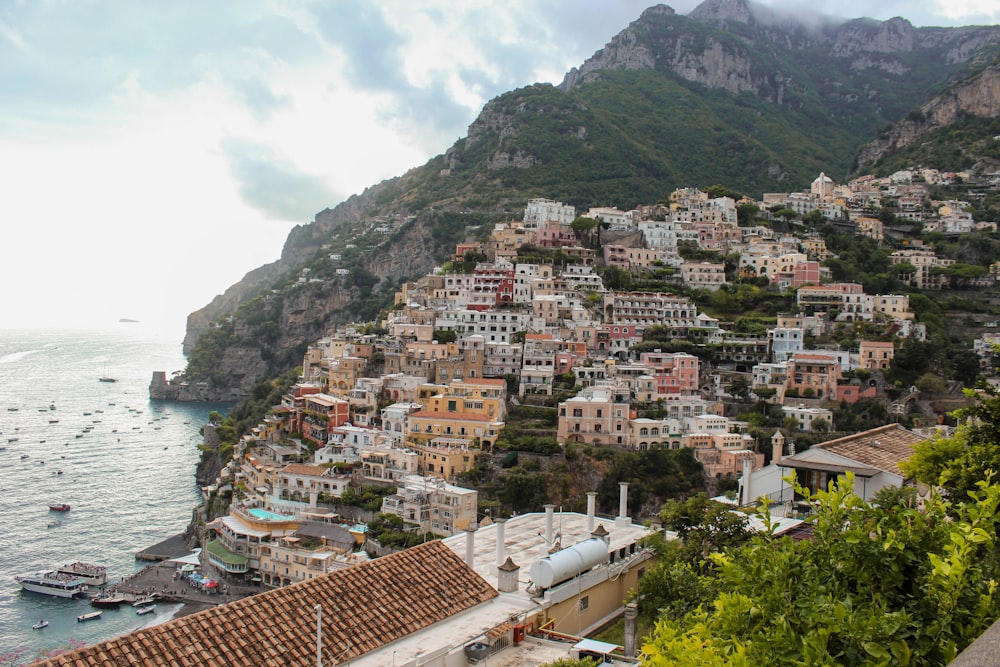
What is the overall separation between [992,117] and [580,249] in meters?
62.4

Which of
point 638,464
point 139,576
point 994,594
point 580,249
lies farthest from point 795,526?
point 580,249

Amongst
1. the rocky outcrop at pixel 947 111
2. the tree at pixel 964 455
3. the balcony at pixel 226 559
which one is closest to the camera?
the tree at pixel 964 455

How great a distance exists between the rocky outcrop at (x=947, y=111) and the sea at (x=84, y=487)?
83.5 m

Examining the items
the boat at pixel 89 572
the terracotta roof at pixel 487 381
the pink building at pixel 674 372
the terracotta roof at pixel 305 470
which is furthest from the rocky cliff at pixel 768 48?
the boat at pixel 89 572

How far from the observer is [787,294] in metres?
57.8

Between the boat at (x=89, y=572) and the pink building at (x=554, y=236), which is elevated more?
the pink building at (x=554, y=236)

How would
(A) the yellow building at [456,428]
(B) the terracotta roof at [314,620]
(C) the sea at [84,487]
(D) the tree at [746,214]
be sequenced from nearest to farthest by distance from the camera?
(B) the terracotta roof at [314,620], (C) the sea at [84,487], (A) the yellow building at [456,428], (D) the tree at [746,214]

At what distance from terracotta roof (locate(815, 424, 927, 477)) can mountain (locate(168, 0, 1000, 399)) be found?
73783mm

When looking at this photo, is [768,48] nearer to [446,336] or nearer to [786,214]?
[786,214]

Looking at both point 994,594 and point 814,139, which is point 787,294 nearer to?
point 994,594

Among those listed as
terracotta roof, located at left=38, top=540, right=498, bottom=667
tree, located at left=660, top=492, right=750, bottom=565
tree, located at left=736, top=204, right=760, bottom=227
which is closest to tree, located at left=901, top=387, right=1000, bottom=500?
tree, located at left=660, top=492, right=750, bottom=565

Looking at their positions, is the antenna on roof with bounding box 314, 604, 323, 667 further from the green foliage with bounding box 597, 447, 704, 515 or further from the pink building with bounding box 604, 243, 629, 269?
the pink building with bounding box 604, 243, 629, 269

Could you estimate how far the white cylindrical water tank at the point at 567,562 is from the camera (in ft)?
43.2

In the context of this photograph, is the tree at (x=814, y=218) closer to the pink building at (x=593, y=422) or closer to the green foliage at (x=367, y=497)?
the pink building at (x=593, y=422)
